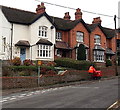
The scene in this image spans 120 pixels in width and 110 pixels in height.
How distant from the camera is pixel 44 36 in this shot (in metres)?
34.7

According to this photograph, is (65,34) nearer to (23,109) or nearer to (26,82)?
(26,82)

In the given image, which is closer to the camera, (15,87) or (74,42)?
(15,87)

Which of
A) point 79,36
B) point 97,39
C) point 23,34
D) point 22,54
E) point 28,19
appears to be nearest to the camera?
point 23,34

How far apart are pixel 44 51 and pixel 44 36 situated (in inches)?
90.7

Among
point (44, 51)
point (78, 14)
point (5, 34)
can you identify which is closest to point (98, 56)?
point (78, 14)

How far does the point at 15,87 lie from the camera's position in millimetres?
20297

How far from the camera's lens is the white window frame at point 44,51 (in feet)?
110

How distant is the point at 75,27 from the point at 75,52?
4.08 meters

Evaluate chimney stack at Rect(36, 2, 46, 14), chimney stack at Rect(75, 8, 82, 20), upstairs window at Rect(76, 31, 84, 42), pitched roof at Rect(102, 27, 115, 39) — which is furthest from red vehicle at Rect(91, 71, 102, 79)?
pitched roof at Rect(102, 27, 115, 39)

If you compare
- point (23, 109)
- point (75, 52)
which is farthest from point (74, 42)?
point (23, 109)

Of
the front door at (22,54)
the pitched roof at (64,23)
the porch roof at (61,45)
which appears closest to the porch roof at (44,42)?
the porch roof at (61,45)

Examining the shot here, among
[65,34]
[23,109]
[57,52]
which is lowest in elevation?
[23,109]

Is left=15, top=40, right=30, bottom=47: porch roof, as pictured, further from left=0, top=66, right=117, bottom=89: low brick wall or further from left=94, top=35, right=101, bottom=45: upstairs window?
left=94, top=35, right=101, bottom=45: upstairs window

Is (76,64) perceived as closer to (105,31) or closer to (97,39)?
(97,39)
